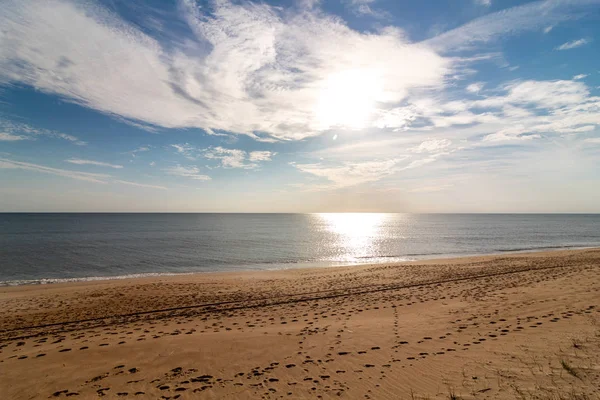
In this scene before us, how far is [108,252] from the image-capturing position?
163 feet

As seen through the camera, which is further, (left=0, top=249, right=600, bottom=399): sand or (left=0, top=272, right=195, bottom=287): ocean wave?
(left=0, top=272, right=195, bottom=287): ocean wave

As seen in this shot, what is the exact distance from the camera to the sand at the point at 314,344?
8.03 meters

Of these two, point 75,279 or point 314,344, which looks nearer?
point 314,344

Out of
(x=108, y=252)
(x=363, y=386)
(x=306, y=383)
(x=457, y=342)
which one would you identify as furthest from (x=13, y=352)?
(x=108, y=252)

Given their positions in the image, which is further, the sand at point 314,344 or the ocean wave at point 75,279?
the ocean wave at point 75,279

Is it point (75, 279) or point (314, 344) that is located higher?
point (314, 344)

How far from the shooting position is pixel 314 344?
36.6 feet

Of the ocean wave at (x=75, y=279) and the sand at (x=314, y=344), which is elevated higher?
the sand at (x=314, y=344)

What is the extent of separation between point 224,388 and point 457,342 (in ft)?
25.7

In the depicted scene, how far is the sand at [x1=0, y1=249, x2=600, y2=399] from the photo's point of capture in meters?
8.03

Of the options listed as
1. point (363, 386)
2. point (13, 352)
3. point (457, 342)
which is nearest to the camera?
point (363, 386)

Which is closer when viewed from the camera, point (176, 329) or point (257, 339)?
point (257, 339)

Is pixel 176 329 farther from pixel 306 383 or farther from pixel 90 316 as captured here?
pixel 306 383

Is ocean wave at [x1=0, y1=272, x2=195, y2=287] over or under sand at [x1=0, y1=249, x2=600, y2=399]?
under
